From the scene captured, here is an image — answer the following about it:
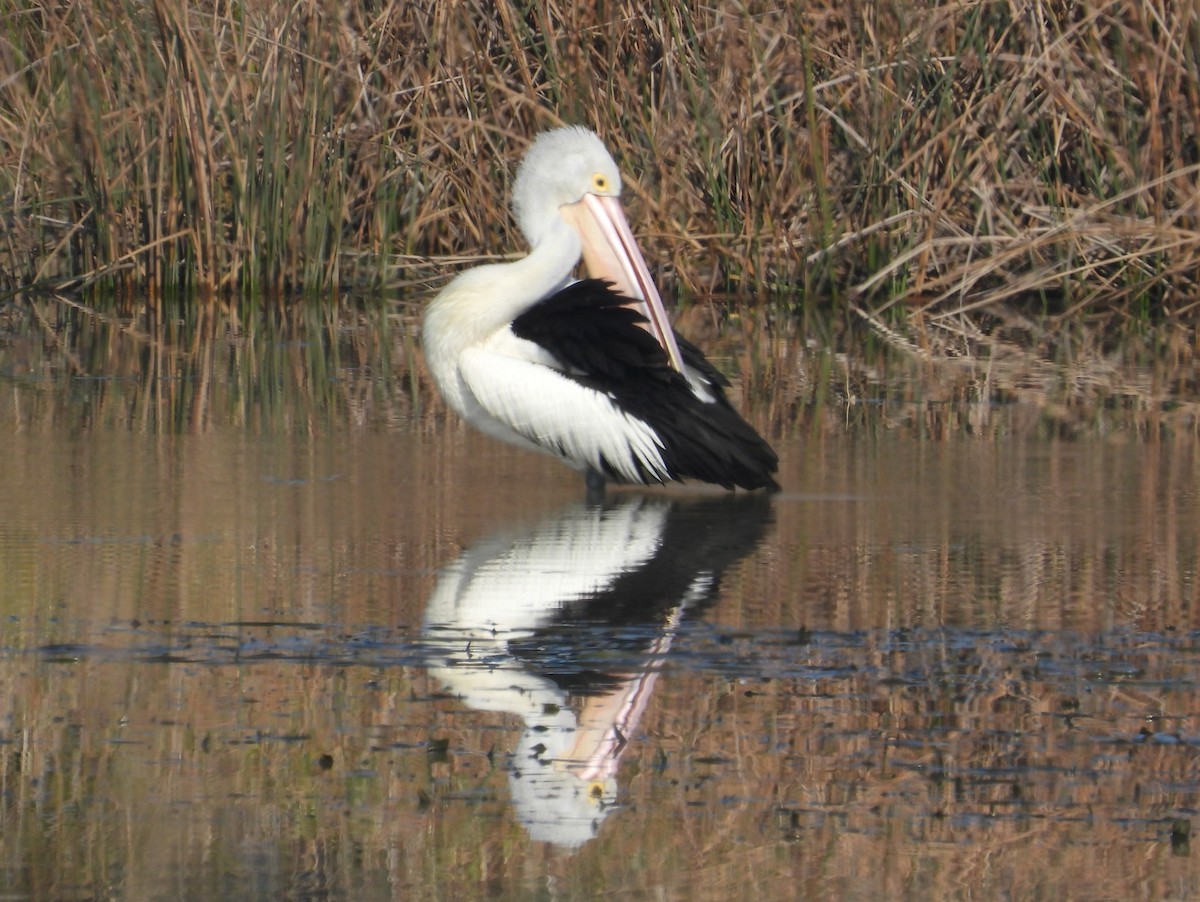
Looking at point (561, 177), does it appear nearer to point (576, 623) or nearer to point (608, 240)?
point (608, 240)

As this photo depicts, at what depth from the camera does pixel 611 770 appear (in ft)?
10.5

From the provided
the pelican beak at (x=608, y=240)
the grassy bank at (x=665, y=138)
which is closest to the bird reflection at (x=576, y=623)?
the pelican beak at (x=608, y=240)

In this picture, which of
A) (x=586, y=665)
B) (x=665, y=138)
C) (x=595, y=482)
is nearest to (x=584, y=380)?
(x=595, y=482)

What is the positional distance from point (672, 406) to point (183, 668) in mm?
2329

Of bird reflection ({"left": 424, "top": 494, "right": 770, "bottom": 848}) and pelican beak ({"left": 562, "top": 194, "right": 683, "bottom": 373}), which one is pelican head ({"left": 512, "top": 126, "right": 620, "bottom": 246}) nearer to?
pelican beak ({"left": 562, "top": 194, "right": 683, "bottom": 373})

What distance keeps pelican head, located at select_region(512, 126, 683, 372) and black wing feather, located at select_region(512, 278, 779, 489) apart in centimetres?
58

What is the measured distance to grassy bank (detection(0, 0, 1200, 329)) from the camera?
415 inches

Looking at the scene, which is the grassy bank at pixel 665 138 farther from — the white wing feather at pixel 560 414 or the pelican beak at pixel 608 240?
the white wing feather at pixel 560 414

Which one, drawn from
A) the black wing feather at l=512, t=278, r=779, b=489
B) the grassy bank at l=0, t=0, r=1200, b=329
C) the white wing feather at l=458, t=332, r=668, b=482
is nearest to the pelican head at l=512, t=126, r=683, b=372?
the black wing feather at l=512, t=278, r=779, b=489

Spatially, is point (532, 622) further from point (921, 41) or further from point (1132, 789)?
point (921, 41)

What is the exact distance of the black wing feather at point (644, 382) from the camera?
5816 millimetres

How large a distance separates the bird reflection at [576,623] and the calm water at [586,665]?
Answer: 11mm

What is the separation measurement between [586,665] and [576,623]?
342mm

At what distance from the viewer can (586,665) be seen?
3.90 m
